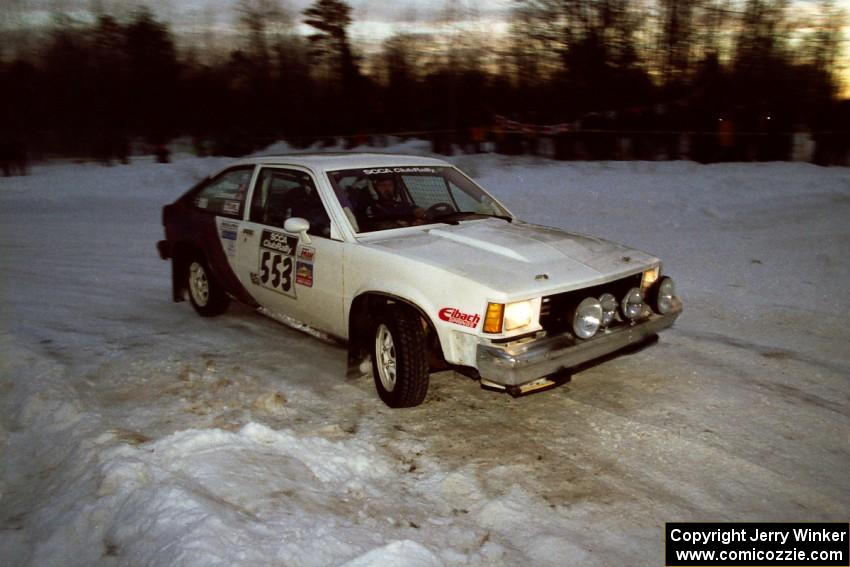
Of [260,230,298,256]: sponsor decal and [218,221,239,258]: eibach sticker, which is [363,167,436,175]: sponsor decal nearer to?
[260,230,298,256]: sponsor decal

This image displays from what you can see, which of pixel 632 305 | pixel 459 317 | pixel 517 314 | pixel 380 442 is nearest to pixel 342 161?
pixel 459 317

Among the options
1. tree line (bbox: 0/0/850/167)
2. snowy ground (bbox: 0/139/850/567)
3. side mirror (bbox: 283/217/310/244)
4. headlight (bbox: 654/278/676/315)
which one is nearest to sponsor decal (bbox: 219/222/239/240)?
snowy ground (bbox: 0/139/850/567)

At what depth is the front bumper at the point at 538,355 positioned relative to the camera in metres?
3.53

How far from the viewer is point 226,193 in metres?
5.72

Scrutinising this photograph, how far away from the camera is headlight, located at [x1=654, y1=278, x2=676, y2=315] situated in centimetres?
431

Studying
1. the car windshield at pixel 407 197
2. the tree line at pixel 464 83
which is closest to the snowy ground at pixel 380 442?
the car windshield at pixel 407 197

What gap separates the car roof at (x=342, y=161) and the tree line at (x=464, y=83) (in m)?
14.2

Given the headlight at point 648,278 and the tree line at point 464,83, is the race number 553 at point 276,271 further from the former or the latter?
the tree line at point 464,83

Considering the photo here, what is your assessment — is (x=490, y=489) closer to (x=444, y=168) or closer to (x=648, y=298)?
(x=648, y=298)

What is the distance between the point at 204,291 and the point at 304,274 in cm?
190

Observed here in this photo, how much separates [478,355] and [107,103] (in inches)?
958

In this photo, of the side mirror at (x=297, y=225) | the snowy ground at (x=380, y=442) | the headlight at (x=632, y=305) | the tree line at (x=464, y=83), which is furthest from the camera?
the tree line at (x=464, y=83)

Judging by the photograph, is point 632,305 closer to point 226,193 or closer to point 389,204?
point 389,204

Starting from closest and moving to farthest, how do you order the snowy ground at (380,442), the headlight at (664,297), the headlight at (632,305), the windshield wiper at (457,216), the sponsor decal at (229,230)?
the snowy ground at (380,442)
the headlight at (632,305)
the headlight at (664,297)
the windshield wiper at (457,216)
the sponsor decal at (229,230)
